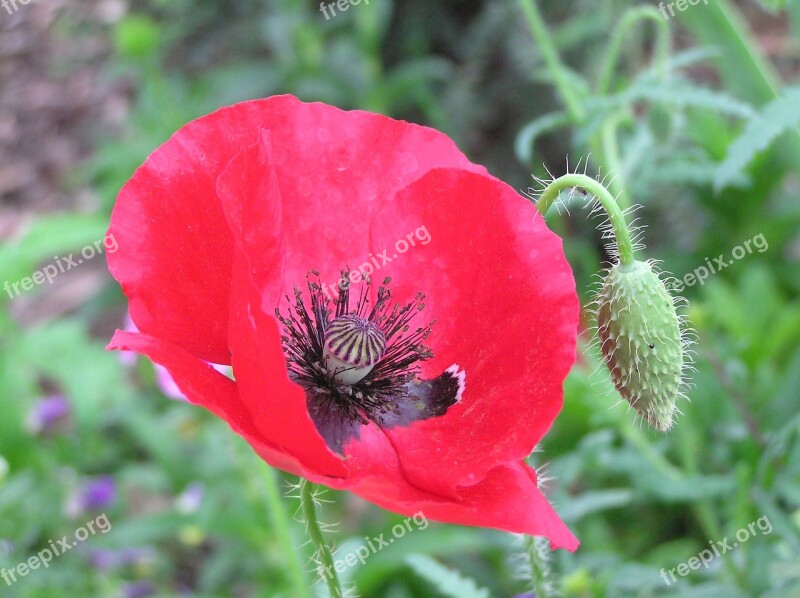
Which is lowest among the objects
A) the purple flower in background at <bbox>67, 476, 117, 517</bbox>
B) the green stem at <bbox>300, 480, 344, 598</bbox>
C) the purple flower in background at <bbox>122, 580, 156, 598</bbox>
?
the green stem at <bbox>300, 480, 344, 598</bbox>

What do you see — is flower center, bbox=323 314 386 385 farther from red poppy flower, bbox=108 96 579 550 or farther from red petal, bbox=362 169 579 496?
red petal, bbox=362 169 579 496

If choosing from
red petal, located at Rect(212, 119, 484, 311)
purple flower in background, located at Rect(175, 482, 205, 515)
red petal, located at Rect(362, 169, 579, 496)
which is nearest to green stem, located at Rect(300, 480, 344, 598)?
red petal, located at Rect(362, 169, 579, 496)

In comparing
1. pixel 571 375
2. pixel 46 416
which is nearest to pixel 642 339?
pixel 571 375

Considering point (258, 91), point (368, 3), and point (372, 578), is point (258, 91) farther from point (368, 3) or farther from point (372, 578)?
point (372, 578)

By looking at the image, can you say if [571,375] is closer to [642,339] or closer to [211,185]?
[642,339]

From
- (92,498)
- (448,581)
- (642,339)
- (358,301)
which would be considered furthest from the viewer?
(92,498)
